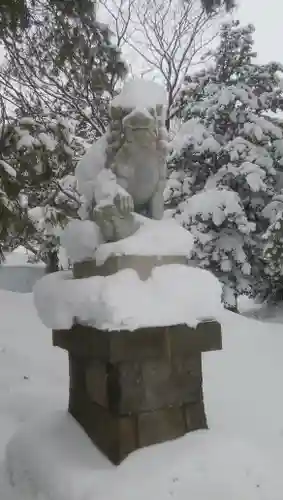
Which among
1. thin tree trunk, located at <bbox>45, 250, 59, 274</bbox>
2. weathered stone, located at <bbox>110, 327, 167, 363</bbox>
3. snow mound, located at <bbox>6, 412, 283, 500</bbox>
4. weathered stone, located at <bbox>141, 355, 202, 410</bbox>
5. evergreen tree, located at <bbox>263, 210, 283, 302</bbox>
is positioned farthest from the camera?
thin tree trunk, located at <bbox>45, 250, 59, 274</bbox>

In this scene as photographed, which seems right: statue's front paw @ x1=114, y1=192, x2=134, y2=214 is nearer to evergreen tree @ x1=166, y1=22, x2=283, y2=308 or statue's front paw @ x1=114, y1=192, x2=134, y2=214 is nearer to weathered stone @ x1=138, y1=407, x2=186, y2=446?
weathered stone @ x1=138, y1=407, x2=186, y2=446

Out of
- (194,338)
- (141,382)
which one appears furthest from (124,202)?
(141,382)

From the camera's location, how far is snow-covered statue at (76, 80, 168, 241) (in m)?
2.30

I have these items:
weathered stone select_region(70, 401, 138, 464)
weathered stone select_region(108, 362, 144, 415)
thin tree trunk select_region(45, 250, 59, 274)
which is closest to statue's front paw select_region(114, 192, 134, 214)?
weathered stone select_region(108, 362, 144, 415)

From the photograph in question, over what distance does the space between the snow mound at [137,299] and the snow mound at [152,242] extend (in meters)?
0.08

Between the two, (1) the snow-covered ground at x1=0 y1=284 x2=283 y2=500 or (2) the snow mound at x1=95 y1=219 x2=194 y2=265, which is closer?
(1) the snow-covered ground at x1=0 y1=284 x2=283 y2=500

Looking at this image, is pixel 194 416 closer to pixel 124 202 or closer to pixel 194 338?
pixel 194 338

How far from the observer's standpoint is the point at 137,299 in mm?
2064

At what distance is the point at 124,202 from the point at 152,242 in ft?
0.74

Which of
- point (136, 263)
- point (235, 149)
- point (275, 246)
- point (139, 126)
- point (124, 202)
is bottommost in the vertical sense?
point (136, 263)

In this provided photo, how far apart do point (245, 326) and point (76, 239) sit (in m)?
4.09

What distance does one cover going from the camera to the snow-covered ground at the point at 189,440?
1881 mm

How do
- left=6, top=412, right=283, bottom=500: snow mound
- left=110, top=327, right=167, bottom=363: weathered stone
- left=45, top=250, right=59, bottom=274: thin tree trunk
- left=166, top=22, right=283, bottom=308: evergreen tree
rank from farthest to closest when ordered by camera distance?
left=45, top=250, right=59, bottom=274: thin tree trunk
left=166, top=22, right=283, bottom=308: evergreen tree
left=110, top=327, right=167, bottom=363: weathered stone
left=6, top=412, right=283, bottom=500: snow mound

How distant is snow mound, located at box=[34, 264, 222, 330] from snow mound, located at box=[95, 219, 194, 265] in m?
0.08
